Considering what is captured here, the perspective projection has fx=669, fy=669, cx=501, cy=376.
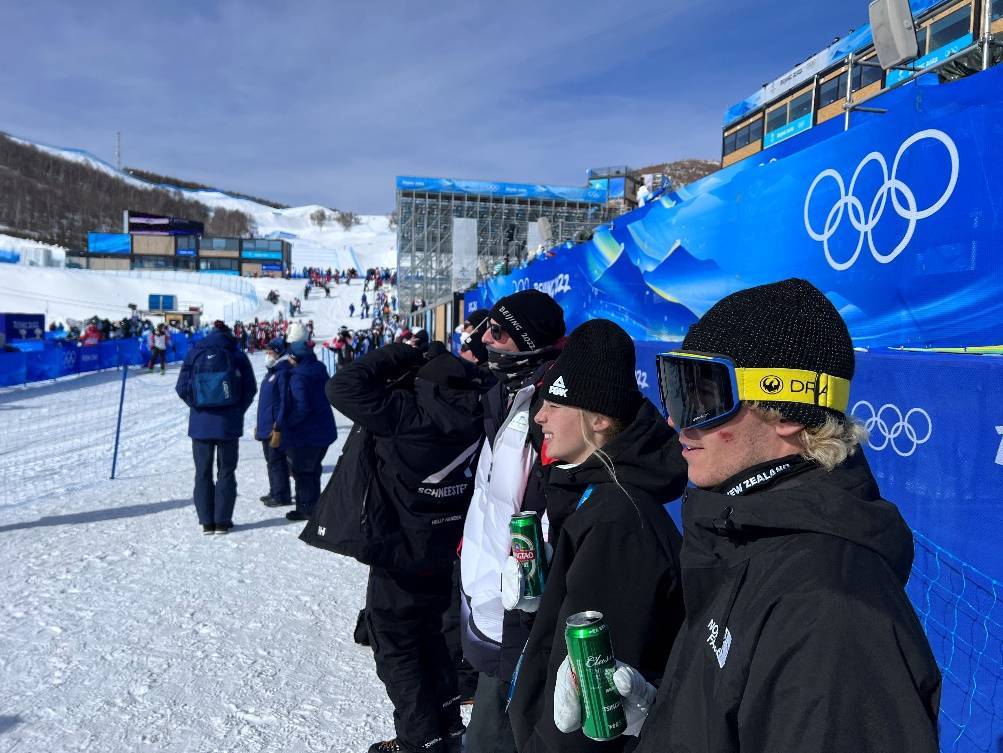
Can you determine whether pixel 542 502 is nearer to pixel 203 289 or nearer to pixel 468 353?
pixel 468 353

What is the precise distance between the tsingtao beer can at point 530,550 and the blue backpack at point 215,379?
4603 millimetres

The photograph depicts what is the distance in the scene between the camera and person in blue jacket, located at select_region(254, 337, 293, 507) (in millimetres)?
6506

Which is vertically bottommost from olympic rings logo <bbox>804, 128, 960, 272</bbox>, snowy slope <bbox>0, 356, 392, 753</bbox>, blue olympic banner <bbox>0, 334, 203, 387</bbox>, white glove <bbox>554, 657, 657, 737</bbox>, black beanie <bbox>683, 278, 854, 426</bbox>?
snowy slope <bbox>0, 356, 392, 753</bbox>

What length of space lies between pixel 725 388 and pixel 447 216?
43.2 meters

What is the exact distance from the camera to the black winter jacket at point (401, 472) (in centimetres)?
311

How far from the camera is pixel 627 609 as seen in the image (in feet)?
4.76

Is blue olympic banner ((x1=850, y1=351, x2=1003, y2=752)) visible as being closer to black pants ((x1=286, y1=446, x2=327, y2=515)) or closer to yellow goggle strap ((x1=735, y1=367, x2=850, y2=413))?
yellow goggle strap ((x1=735, y1=367, x2=850, y2=413))

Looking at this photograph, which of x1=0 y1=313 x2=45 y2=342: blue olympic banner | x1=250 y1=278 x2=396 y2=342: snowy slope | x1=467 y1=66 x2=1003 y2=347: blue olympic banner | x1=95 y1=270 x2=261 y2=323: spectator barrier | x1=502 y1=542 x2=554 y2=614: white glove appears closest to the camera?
x1=502 y1=542 x2=554 y2=614: white glove

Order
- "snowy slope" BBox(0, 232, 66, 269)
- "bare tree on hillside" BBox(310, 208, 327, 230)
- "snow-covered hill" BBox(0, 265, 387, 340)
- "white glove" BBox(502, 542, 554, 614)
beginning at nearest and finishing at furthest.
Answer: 1. "white glove" BBox(502, 542, 554, 614)
2. "snow-covered hill" BBox(0, 265, 387, 340)
3. "snowy slope" BBox(0, 232, 66, 269)
4. "bare tree on hillside" BBox(310, 208, 327, 230)

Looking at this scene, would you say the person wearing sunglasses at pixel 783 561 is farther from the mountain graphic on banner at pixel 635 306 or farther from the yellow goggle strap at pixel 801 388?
the mountain graphic on banner at pixel 635 306

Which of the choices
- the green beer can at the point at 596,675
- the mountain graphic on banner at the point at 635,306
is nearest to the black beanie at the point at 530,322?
the green beer can at the point at 596,675

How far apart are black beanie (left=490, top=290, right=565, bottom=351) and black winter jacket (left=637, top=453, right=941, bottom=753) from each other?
68.4 inches

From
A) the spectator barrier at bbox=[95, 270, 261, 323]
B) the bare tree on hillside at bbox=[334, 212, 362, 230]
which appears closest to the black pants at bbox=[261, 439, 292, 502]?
the spectator barrier at bbox=[95, 270, 261, 323]

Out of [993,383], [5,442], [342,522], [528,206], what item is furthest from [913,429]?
[528,206]
